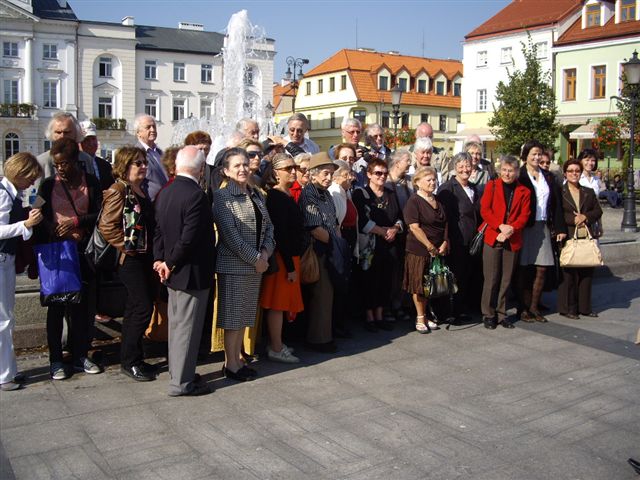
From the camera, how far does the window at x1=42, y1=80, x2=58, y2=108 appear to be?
6588 centimetres

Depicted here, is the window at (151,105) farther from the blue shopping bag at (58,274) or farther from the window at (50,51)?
the blue shopping bag at (58,274)

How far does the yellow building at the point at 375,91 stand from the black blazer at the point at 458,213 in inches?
2489

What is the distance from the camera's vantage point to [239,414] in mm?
5516

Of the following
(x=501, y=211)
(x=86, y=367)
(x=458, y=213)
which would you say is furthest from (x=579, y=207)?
(x=86, y=367)

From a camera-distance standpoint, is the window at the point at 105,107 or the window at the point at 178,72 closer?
the window at the point at 105,107

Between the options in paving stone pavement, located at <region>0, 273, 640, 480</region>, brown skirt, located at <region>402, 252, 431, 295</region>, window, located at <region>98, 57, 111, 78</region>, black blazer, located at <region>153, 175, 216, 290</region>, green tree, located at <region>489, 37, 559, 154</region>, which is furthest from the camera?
window, located at <region>98, 57, 111, 78</region>

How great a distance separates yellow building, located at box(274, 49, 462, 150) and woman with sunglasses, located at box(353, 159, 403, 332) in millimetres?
63756

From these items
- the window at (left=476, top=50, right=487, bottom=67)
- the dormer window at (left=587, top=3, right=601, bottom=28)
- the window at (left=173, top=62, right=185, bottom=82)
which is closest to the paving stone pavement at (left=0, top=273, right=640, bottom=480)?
the dormer window at (left=587, top=3, right=601, bottom=28)

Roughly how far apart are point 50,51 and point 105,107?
22.4 feet

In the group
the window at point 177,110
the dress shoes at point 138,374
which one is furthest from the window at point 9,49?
the dress shoes at point 138,374

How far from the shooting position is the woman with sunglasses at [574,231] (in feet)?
30.2

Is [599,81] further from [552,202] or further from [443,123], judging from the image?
[552,202]

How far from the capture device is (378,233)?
26.5 feet

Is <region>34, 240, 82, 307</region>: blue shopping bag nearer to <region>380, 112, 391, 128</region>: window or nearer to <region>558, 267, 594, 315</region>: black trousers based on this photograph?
<region>558, 267, 594, 315</region>: black trousers
